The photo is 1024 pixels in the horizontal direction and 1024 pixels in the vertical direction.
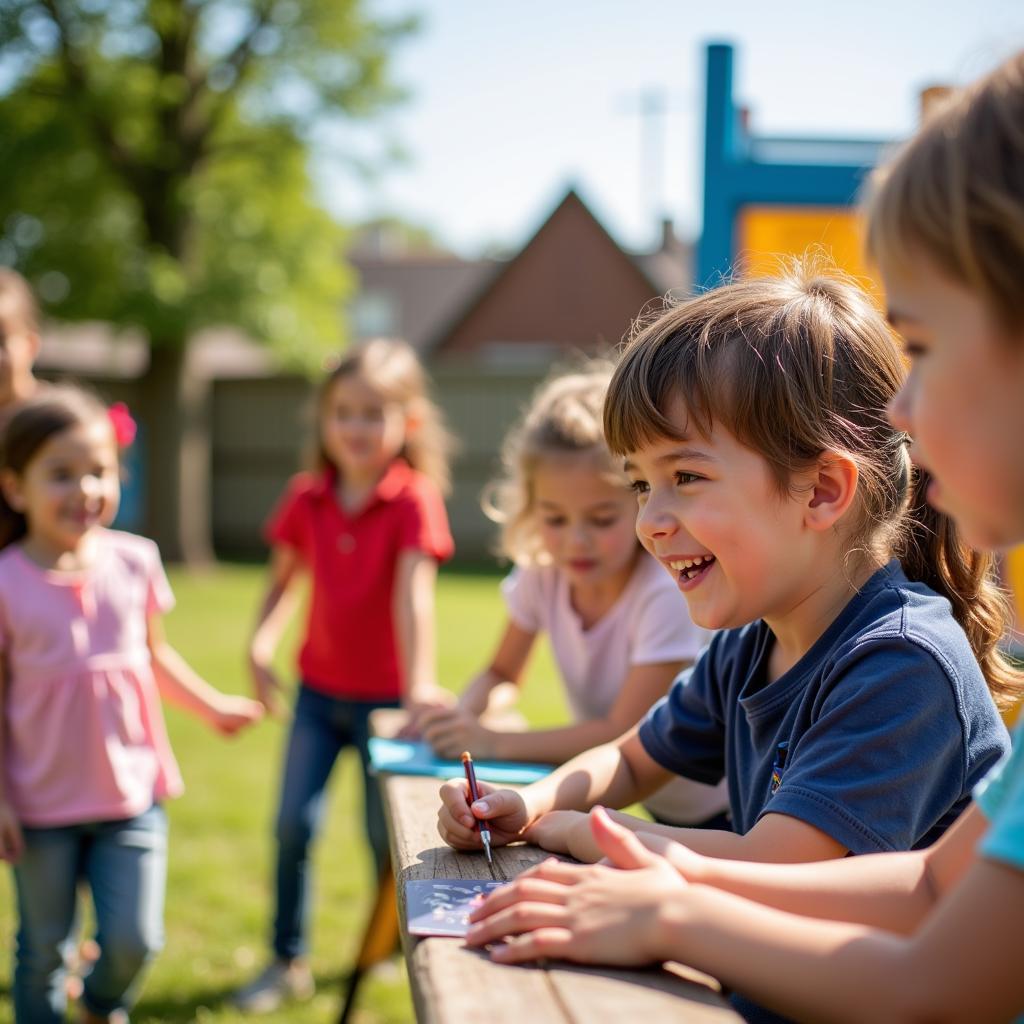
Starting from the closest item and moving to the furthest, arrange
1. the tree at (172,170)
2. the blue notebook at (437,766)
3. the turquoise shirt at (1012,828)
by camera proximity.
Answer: the turquoise shirt at (1012,828), the blue notebook at (437,766), the tree at (172,170)

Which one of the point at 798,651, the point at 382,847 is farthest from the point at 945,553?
the point at 382,847

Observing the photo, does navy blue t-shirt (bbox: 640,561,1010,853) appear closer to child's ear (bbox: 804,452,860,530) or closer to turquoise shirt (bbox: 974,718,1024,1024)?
child's ear (bbox: 804,452,860,530)

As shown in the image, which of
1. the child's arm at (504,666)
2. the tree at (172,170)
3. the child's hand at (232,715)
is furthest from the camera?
the tree at (172,170)

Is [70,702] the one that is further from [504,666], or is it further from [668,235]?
[668,235]

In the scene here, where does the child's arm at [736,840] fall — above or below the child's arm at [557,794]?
above

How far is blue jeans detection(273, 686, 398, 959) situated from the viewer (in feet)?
11.6

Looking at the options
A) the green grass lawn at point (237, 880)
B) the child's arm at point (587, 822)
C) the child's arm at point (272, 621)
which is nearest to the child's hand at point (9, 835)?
the green grass lawn at point (237, 880)

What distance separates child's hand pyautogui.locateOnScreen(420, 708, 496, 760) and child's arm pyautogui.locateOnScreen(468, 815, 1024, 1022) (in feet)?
3.51

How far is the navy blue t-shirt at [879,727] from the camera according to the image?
1.40 metres

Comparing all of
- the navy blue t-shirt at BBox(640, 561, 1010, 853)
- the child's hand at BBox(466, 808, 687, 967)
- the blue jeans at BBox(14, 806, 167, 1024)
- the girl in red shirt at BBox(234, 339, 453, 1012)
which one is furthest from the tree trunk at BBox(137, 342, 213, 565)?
the child's hand at BBox(466, 808, 687, 967)

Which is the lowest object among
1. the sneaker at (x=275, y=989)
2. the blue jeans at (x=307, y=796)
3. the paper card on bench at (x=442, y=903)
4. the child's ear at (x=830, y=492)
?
the sneaker at (x=275, y=989)

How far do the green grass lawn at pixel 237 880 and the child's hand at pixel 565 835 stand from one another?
190 cm

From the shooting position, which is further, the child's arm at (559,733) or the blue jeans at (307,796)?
the blue jeans at (307,796)

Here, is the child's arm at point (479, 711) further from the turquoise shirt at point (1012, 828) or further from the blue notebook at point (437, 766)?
the turquoise shirt at point (1012, 828)
